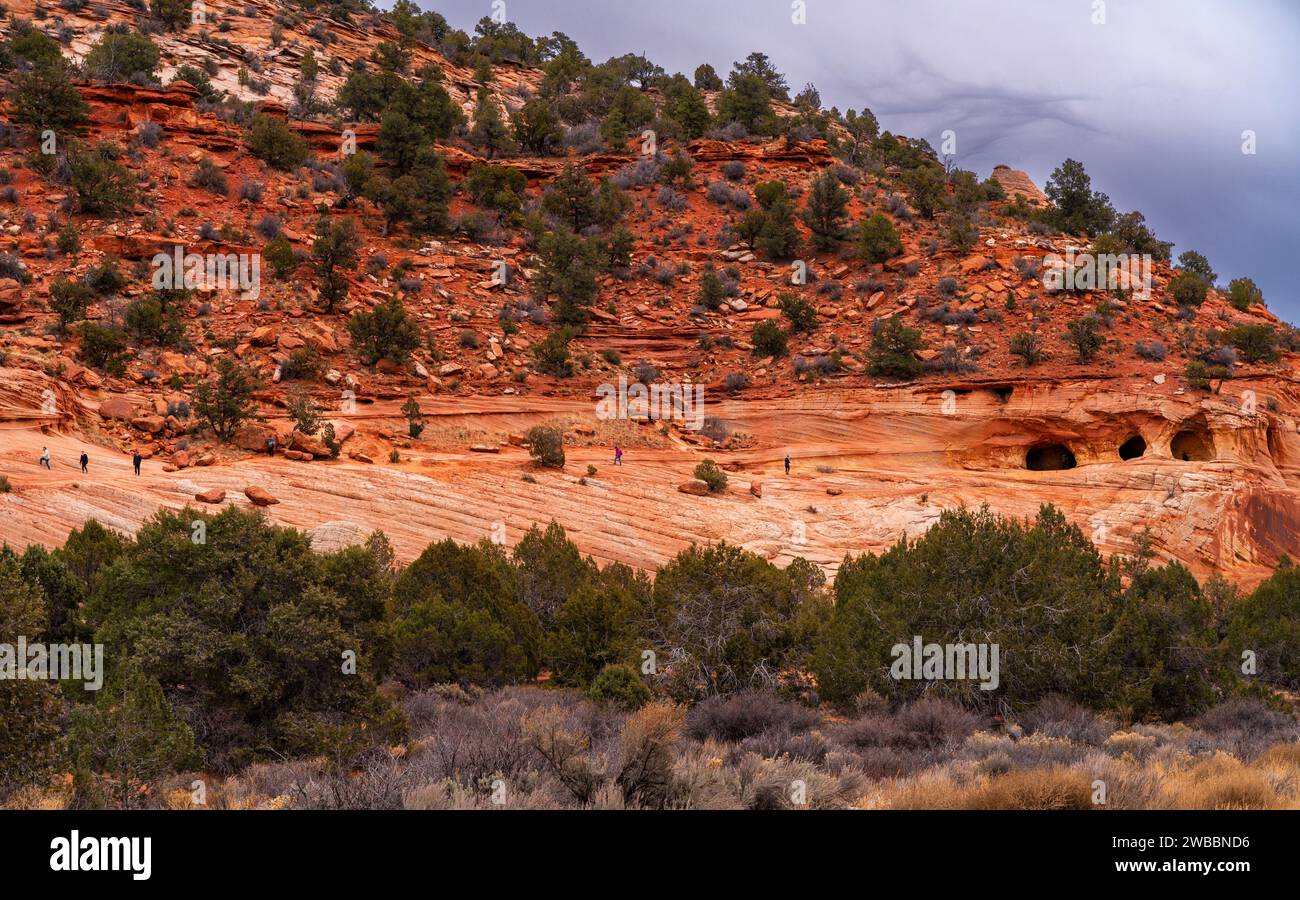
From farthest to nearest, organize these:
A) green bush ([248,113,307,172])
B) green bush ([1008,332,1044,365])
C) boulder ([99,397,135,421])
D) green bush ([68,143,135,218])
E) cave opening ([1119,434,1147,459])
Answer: green bush ([248,113,307,172])
green bush ([68,143,135,218])
green bush ([1008,332,1044,365])
cave opening ([1119,434,1147,459])
boulder ([99,397,135,421])

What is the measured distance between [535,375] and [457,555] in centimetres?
1715

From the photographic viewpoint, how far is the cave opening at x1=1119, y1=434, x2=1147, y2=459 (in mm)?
32250

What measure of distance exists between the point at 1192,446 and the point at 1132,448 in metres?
1.93

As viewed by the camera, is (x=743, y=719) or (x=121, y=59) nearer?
(x=743, y=719)

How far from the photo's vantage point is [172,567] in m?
11.9

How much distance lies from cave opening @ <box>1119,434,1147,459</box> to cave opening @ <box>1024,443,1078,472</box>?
1.79 metres

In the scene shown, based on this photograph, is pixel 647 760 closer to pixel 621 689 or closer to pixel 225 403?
pixel 621 689

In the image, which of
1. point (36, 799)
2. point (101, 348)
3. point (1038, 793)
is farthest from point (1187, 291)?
point (36, 799)

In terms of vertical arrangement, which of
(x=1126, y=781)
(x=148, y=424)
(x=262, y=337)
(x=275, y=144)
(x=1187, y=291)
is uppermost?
(x=275, y=144)

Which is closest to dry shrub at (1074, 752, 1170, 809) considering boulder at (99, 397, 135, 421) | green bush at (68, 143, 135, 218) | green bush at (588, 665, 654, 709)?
green bush at (588, 665, 654, 709)

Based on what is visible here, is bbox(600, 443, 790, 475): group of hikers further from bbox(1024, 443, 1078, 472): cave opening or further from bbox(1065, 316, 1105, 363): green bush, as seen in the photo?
bbox(1065, 316, 1105, 363): green bush

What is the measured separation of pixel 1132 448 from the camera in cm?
3297

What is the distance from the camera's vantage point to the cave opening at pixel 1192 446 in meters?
30.9
